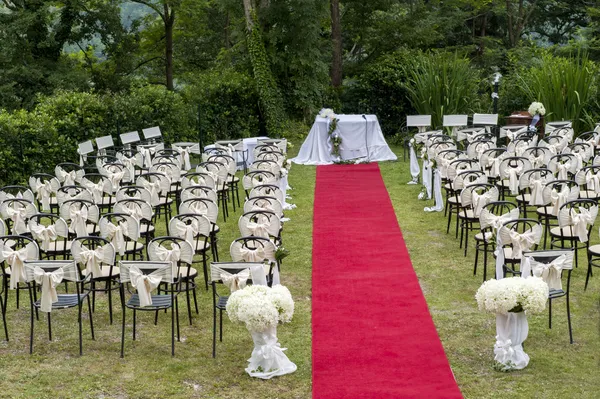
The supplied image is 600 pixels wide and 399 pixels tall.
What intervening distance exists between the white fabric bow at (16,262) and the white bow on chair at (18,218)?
208cm

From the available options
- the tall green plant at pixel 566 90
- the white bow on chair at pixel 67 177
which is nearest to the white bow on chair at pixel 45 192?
the white bow on chair at pixel 67 177

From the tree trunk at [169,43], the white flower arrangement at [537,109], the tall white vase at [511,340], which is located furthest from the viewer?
the tree trunk at [169,43]

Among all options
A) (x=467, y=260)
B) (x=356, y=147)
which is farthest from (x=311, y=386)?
(x=356, y=147)

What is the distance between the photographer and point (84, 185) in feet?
43.6

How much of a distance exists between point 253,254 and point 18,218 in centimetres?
365

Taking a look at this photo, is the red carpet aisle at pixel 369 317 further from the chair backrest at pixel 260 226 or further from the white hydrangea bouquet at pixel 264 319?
the chair backrest at pixel 260 226

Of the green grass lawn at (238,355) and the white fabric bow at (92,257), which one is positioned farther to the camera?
the white fabric bow at (92,257)

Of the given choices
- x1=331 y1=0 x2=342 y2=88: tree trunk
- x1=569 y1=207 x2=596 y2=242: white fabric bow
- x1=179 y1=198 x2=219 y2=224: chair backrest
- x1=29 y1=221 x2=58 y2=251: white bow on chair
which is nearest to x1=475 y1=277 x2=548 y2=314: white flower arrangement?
x1=569 y1=207 x2=596 y2=242: white fabric bow

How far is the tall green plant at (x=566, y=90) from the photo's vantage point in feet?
66.7

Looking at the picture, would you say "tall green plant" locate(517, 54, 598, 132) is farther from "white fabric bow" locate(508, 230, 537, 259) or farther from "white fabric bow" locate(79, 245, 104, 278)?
"white fabric bow" locate(79, 245, 104, 278)

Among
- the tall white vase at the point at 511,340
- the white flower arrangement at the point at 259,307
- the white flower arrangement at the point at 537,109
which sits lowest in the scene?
the tall white vase at the point at 511,340

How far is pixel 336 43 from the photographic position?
27562 millimetres

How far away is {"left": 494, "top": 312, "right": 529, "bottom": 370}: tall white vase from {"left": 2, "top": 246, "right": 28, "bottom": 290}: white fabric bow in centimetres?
491

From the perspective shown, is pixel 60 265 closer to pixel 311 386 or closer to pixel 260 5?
pixel 311 386
